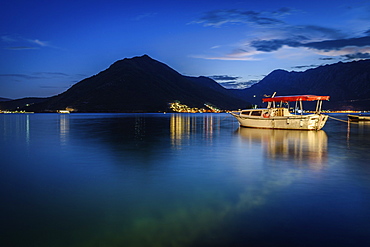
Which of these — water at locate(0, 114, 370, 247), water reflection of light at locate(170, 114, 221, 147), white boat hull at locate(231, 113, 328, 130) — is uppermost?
white boat hull at locate(231, 113, 328, 130)

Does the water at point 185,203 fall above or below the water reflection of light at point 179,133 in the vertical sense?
above

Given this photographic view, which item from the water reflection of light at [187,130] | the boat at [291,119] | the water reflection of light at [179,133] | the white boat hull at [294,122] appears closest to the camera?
the water reflection of light at [179,133]

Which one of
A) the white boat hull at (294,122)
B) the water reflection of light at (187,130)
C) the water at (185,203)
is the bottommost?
the water reflection of light at (187,130)

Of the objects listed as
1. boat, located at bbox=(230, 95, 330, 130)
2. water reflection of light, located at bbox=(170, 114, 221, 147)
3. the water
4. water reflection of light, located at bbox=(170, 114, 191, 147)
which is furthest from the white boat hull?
→ the water

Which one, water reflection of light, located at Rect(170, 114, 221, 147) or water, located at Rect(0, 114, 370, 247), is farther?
water reflection of light, located at Rect(170, 114, 221, 147)

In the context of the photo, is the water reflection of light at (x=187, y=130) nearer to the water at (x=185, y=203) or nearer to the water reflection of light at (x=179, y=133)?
the water reflection of light at (x=179, y=133)

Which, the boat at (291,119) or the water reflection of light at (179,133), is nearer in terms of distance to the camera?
the water reflection of light at (179,133)

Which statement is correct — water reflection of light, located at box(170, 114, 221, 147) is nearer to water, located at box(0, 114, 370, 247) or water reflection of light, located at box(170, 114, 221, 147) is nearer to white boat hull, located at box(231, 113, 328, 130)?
white boat hull, located at box(231, 113, 328, 130)

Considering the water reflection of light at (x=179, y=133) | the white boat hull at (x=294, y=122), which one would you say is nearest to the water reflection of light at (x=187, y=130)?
the water reflection of light at (x=179, y=133)

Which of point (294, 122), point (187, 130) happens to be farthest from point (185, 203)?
point (187, 130)

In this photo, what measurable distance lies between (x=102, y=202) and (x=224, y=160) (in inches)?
471

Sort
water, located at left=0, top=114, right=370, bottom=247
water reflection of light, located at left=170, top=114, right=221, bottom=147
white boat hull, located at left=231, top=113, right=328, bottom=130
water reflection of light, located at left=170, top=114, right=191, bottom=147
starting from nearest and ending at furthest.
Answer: water, located at left=0, top=114, right=370, bottom=247 → water reflection of light, located at left=170, top=114, right=191, bottom=147 → water reflection of light, located at left=170, top=114, right=221, bottom=147 → white boat hull, located at left=231, top=113, right=328, bottom=130

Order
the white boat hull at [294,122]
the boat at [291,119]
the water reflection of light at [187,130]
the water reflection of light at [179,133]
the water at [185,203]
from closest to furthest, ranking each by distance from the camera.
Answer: the water at [185,203], the water reflection of light at [179,133], the water reflection of light at [187,130], the white boat hull at [294,122], the boat at [291,119]

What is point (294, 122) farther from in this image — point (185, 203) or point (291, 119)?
point (185, 203)
